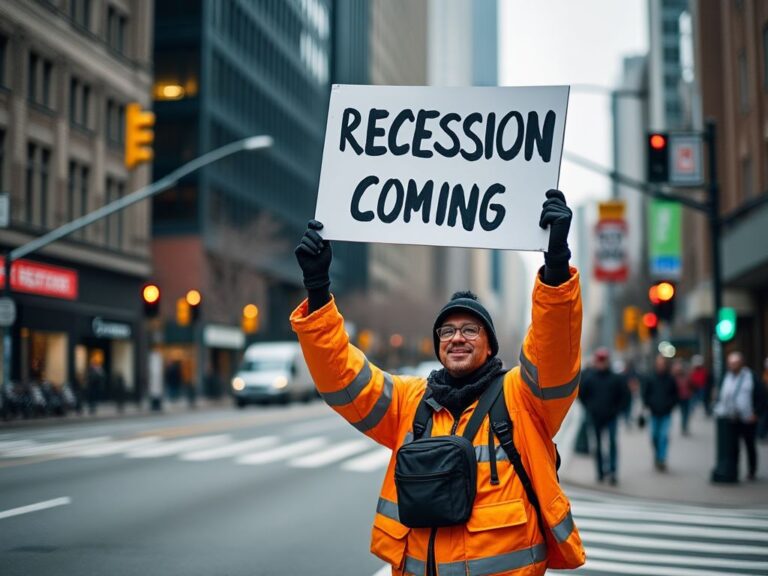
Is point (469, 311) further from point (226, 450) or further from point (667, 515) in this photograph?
point (226, 450)

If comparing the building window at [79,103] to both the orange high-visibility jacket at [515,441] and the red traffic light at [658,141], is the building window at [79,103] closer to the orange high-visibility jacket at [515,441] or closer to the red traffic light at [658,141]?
the red traffic light at [658,141]

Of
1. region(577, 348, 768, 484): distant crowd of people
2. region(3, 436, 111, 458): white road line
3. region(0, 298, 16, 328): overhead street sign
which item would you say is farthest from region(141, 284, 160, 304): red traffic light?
region(577, 348, 768, 484): distant crowd of people

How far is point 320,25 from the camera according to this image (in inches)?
3041

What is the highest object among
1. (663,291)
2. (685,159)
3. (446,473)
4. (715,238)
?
(685,159)

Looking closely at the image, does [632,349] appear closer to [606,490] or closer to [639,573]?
[606,490]

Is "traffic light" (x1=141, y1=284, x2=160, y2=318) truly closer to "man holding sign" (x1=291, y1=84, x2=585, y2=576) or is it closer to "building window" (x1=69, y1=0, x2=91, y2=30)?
"building window" (x1=69, y1=0, x2=91, y2=30)

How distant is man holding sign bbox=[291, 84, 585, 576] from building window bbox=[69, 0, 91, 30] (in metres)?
30.9

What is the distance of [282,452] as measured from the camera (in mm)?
18219

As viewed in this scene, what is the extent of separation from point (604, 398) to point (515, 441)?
448 inches

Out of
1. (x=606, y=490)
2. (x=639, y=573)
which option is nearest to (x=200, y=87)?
(x=606, y=490)

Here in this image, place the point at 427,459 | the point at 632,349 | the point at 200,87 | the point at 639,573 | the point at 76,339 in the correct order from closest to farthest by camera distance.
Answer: the point at 427,459 → the point at 639,573 → the point at 76,339 → the point at 200,87 → the point at 632,349

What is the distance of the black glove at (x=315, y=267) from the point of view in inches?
156

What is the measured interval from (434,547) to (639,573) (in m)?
4.89

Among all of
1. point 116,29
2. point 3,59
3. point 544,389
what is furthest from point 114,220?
point 544,389
